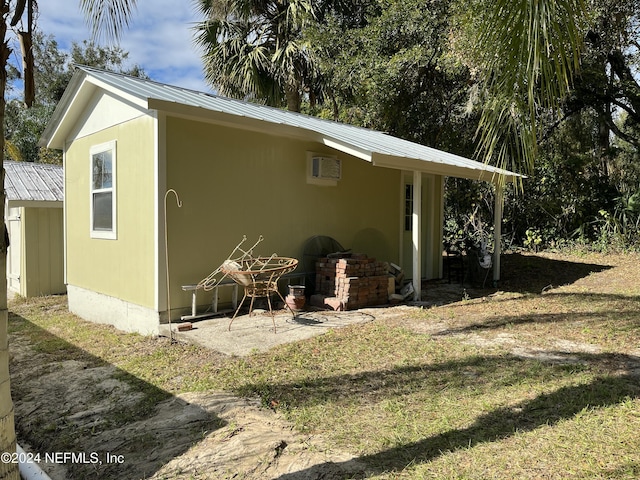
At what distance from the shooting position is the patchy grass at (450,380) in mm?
2789

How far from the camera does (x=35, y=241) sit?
30.6 ft

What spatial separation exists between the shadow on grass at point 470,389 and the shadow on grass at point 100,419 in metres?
0.75

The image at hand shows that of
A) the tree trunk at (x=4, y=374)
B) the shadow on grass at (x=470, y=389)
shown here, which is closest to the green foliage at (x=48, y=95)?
the shadow on grass at (x=470, y=389)

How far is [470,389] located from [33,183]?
10770 mm

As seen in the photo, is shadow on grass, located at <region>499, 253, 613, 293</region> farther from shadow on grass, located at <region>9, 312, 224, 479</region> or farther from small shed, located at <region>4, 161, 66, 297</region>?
small shed, located at <region>4, 161, 66, 297</region>

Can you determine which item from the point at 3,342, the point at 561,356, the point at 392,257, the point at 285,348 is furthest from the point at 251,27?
the point at 3,342

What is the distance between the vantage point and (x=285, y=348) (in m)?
4.96

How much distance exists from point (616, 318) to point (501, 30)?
445cm

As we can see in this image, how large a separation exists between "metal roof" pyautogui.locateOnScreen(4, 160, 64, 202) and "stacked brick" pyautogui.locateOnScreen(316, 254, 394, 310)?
645 centimetres

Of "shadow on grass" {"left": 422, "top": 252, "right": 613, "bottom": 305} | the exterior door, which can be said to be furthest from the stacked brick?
the exterior door

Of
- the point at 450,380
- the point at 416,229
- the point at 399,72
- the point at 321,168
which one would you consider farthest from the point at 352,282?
the point at 399,72

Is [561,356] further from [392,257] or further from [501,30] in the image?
[392,257]

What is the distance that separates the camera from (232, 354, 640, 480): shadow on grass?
9.40 feet

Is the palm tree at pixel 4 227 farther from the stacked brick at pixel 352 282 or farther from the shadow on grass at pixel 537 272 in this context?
the shadow on grass at pixel 537 272
